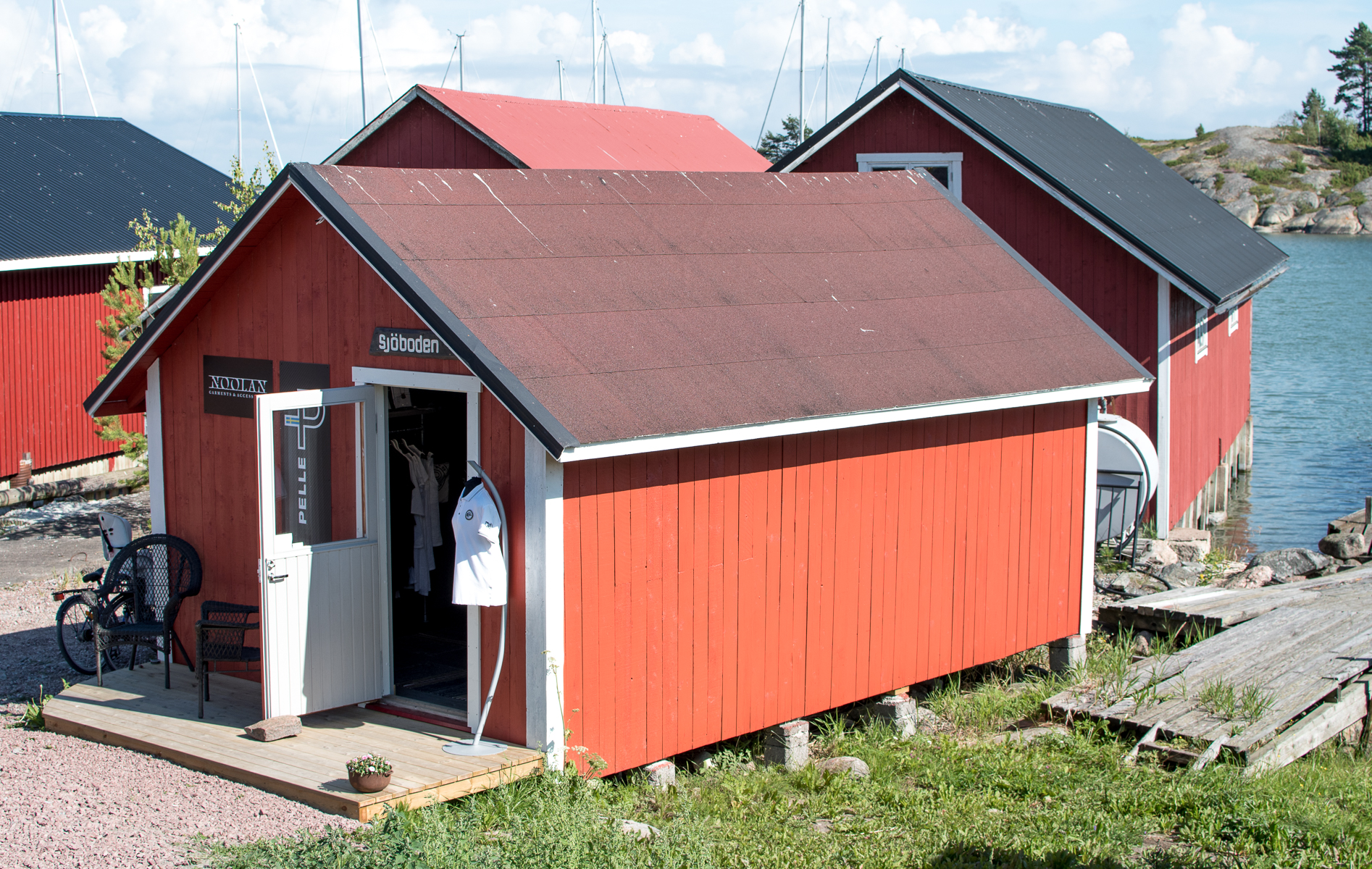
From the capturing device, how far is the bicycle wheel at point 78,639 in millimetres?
10750

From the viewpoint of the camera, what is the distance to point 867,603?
378 inches

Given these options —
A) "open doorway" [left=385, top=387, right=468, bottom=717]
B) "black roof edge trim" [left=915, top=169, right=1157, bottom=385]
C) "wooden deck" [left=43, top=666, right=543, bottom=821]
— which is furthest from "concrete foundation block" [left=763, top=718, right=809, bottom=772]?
"black roof edge trim" [left=915, top=169, right=1157, bottom=385]

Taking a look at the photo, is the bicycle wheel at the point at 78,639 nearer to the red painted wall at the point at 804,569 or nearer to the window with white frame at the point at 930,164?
the red painted wall at the point at 804,569

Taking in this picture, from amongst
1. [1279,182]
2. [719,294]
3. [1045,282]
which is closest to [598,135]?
[1045,282]

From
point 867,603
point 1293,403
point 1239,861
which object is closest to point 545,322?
point 867,603

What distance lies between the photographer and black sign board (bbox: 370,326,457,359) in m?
8.23

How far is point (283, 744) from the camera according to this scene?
815cm

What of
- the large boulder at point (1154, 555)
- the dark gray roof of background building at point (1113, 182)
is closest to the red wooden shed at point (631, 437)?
the large boulder at point (1154, 555)

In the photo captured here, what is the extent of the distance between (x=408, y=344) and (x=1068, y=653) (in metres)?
6.35

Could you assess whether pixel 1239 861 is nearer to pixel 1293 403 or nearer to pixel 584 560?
pixel 584 560

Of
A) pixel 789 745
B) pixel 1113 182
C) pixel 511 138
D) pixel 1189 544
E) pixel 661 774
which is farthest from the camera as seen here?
pixel 1113 182

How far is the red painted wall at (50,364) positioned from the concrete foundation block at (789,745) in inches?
593

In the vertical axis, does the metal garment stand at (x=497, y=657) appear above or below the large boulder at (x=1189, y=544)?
above

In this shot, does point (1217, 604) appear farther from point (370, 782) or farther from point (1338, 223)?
point (1338, 223)
